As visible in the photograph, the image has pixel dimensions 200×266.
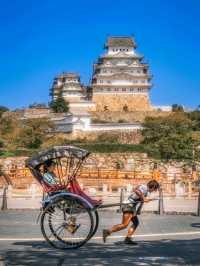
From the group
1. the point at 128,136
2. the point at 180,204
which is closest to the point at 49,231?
the point at 180,204

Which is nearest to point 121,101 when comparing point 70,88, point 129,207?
point 70,88

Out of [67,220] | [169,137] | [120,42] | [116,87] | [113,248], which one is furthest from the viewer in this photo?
[120,42]

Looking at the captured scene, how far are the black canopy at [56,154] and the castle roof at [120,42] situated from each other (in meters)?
81.0

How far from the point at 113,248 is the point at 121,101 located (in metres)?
76.6

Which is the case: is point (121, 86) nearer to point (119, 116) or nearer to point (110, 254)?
point (119, 116)

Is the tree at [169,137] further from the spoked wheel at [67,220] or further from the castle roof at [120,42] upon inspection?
the spoked wheel at [67,220]

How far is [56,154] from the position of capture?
34.6 feet

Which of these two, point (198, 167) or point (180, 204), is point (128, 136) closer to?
point (198, 167)

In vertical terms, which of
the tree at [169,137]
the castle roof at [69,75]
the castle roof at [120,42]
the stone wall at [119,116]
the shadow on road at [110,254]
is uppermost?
the castle roof at [120,42]

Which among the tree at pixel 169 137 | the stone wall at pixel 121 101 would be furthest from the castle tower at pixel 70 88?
the tree at pixel 169 137

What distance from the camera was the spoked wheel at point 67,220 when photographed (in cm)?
1006

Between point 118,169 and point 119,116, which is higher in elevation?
point 119,116

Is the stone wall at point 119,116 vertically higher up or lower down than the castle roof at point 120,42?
lower down

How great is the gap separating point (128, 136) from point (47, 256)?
57.9 m
